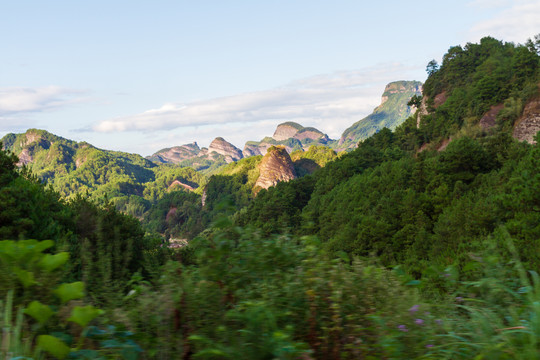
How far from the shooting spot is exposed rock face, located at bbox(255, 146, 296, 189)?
3930 inches

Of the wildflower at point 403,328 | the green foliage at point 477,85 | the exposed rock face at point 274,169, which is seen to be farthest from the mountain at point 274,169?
the wildflower at point 403,328

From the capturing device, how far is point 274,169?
329 ft

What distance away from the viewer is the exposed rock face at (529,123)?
89.8ft

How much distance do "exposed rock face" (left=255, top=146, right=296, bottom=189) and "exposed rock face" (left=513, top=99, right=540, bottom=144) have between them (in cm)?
7158

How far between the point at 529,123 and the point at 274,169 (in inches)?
2925

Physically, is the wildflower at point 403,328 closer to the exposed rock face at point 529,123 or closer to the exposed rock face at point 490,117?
the exposed rock face at point 529,123

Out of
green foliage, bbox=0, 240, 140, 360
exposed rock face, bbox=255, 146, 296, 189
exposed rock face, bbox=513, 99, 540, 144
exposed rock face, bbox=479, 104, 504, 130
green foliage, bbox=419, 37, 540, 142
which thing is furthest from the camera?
exposed rock face, bbox=255, 146, 296, 189

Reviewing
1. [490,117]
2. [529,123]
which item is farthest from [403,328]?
[490,117]

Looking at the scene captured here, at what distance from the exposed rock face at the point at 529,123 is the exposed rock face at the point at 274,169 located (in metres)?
71.6

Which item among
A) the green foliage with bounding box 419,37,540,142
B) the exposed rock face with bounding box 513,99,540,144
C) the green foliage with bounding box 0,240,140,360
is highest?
the green foliage with bounding box 419,37,540,142

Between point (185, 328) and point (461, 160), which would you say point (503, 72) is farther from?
point (185, 328)

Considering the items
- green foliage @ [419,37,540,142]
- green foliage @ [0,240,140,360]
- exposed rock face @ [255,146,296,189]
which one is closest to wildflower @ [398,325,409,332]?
green foliage @ [0,240,140,360]

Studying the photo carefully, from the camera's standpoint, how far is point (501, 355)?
163cm

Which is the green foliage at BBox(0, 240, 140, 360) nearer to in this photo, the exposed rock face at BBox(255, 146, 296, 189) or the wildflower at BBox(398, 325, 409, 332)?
the wildflower at BBox(398, 325, 409, 332)
